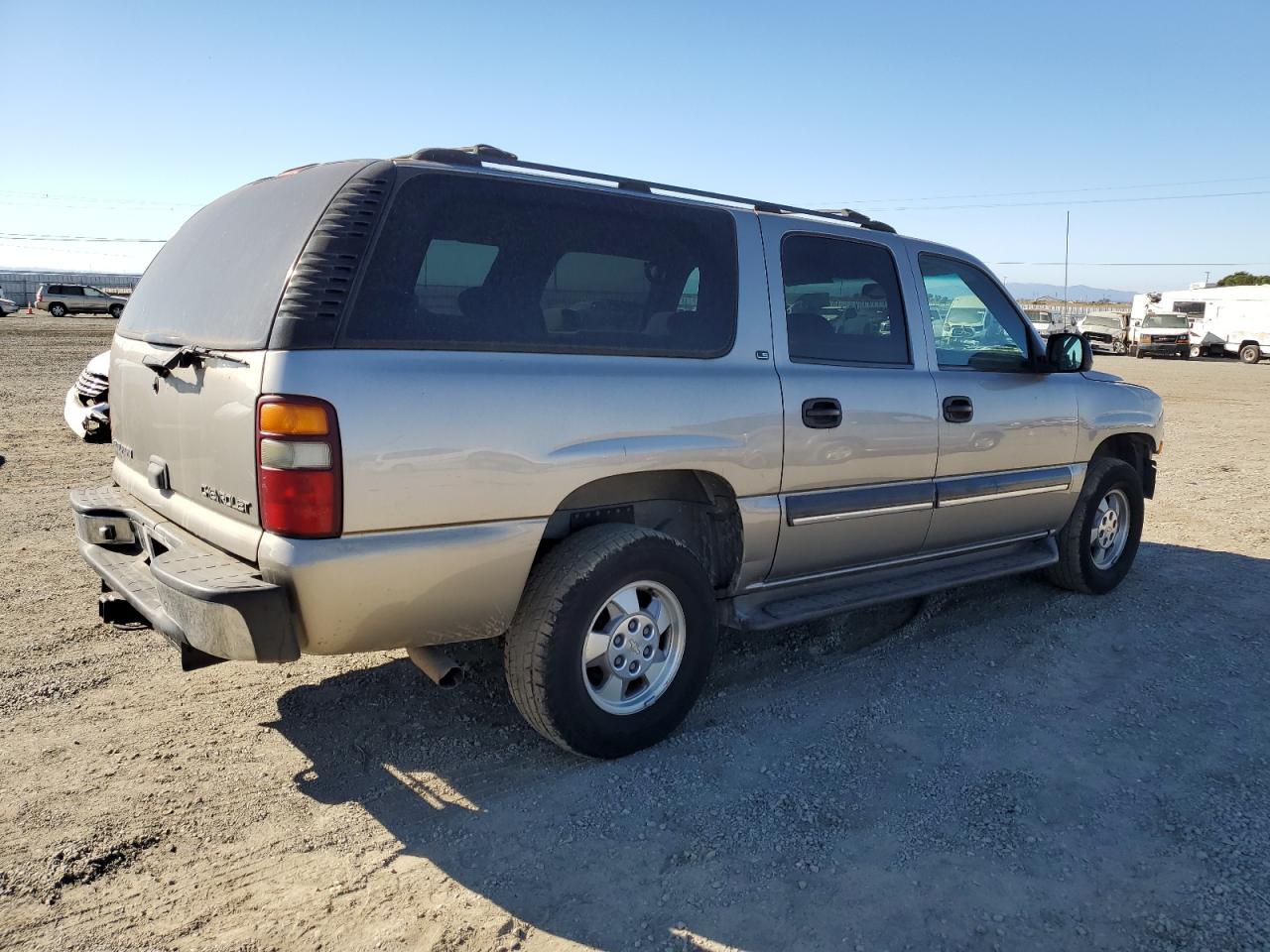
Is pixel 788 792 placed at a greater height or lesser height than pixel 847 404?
lesser

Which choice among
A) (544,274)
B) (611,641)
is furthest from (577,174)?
(611,641)

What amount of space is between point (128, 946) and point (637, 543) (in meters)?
1.86

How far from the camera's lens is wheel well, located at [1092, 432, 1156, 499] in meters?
5.69

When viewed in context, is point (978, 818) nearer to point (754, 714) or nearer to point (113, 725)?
point (754, 714)

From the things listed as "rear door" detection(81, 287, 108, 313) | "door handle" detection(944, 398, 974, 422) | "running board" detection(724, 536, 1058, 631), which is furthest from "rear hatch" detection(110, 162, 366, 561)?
"rear door" detection(81, 287, 108, 313)

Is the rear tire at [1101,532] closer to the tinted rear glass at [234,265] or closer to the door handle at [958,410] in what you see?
the door handle at [958,410]

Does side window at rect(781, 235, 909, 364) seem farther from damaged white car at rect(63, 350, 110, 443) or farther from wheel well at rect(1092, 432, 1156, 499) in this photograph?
damaged white car at rect(63, 350, 110, 443)

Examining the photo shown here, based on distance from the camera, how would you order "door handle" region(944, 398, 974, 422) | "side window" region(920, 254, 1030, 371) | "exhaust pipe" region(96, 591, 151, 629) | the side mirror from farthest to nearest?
1. the side mirror
2. "side window" region(920, 254, 1030, 371)
3. "door handle" region(944, 398, 974, 422)
4. "exhaust pipe" region(96, 591, 151, 629)

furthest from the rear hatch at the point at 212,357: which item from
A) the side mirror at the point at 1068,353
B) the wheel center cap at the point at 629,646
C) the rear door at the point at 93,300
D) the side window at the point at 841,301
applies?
the rear door at the point at 93,300

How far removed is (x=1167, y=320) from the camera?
37344 mm

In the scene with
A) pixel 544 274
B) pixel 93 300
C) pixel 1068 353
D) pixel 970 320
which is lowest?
pixel 1068 353

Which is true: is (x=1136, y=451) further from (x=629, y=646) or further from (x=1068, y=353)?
(x=629, y=646)

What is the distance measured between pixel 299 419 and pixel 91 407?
423 cm

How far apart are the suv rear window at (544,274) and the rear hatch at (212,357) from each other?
298 mm
